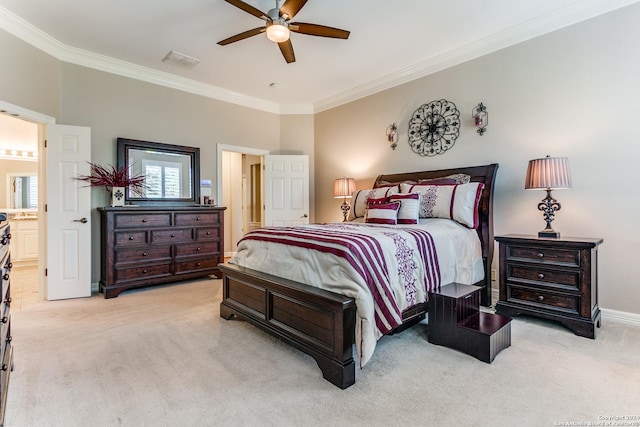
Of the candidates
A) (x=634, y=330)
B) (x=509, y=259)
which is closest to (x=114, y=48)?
(x=509, y=259)

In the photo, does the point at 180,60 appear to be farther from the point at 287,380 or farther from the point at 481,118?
the point at 287,380

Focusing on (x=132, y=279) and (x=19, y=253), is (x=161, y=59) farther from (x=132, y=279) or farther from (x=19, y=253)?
(x=19, y=253)

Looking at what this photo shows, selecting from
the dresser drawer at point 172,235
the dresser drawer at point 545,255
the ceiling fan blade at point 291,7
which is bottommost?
the dresser drawer at point 545,255

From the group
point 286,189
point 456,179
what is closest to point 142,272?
point 286,189

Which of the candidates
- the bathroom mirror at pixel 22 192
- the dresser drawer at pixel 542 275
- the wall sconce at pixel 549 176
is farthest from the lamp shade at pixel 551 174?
the bathroom mirror at pixel 22 192

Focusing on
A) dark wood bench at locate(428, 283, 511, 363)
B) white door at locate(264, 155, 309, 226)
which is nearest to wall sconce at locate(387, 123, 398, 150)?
white door at locate(264, 155, 309, 226)

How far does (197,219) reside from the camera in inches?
172

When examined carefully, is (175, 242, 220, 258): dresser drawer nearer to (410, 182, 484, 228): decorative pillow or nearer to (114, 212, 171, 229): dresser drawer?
(114, 212, 171, 229): dresser drawer

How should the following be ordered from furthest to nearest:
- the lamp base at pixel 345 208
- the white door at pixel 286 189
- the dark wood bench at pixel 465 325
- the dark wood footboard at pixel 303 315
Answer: the white door at pixel 286 189 → the lamp base at pixel 345 208 → the dark wood bench at pixel 465 325 → the dark wood footboard at pixel 303 315

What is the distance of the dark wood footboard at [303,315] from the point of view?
1829mm

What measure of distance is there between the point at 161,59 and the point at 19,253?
177 inches

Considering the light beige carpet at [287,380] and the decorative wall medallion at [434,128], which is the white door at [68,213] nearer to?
the light beige carpet at [287,380]

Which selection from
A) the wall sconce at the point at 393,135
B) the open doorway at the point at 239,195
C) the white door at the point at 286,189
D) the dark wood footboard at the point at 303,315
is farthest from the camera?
the open doorway at the point at 239,195

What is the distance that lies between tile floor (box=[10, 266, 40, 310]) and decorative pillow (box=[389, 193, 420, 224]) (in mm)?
4085
